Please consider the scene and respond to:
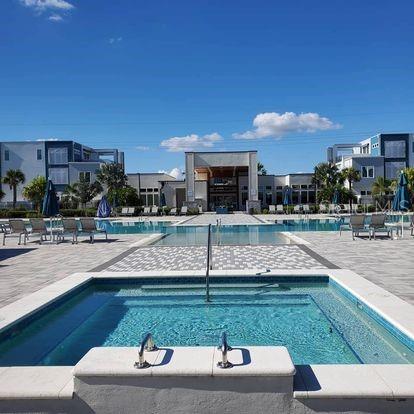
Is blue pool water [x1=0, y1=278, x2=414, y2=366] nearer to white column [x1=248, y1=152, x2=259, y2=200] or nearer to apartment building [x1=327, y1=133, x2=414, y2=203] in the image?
white column [x1=248, y1=152, x2=259, y2=200]

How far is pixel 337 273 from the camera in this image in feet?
25.1

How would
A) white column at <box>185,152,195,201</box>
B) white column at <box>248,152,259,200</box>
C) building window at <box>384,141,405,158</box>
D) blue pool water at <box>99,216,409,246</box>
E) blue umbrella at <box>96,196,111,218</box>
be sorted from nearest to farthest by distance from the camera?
blue pool water at <box>99,216,409,246</box>, blue umbrella at <box>96,196,111,218</box>, white column at <box>185,152,195,201</box>, white column at <box>248,152,259,200</box>, building window at <box>384,141,405,158</box>

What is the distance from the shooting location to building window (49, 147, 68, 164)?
168ft

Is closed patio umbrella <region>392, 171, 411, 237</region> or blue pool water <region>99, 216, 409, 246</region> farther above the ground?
closed patio umbrella <region>392, 171, 411, 237</region>

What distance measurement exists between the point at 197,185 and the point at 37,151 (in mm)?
20375

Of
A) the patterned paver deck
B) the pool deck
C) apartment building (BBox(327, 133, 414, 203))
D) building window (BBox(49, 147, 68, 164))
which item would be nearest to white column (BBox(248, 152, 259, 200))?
apartment building (BBox(327, 133, 414, 203))

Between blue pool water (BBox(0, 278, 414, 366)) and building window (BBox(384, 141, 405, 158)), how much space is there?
48.1m

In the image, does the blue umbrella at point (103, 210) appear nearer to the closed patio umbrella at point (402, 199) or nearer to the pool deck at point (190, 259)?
the pool deck at point (190, 259)

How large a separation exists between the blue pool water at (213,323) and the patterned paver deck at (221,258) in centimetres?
117

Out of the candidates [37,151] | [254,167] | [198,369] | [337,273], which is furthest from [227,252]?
[37,151]

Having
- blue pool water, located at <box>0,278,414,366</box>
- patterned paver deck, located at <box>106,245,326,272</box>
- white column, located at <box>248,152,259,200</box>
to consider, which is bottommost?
blue pool water, located at <box>0,278,414,366</box>

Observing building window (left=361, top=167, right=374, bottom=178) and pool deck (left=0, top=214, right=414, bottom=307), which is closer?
pool deck (left=0, top=214, right=414, bottom=307)

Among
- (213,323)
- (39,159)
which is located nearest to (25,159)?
(39,159)

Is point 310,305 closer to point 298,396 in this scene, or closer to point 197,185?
point 298,396
